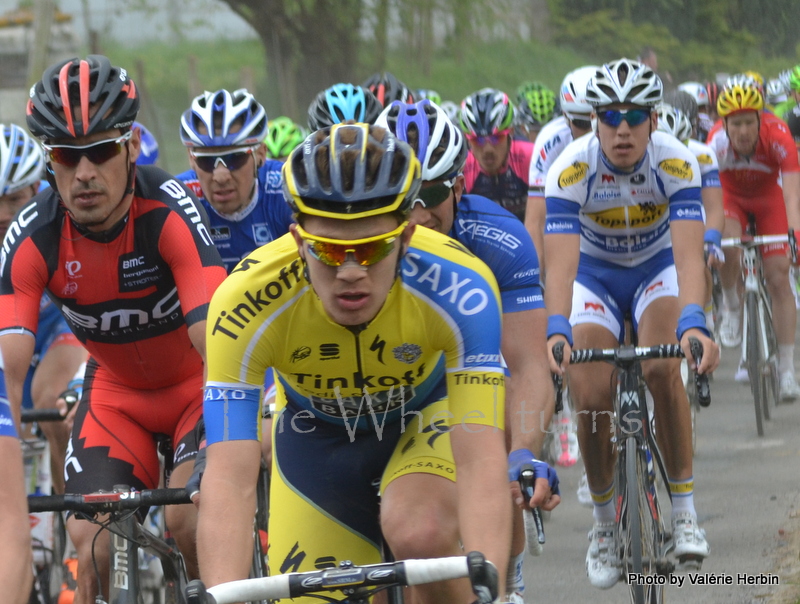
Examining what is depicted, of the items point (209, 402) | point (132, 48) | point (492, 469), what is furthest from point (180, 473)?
point (132, 48)

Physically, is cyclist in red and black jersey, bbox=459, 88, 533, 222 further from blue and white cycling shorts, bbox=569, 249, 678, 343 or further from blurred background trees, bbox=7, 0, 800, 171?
blurred background trees, bbox=7, 0, 800, 171

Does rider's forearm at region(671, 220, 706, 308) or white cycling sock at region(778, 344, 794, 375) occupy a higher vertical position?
rider's forearm at region(671, 220, 706, 308)

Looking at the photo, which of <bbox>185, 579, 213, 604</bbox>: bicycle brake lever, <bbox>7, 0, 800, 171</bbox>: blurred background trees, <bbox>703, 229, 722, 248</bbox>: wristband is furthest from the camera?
<bbox>7, 0, 800, 171</bbox>: blurred background trees

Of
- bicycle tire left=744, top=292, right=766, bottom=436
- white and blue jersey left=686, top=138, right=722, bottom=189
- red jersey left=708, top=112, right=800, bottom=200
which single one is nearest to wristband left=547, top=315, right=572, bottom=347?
white and blue jersey left=686, top=138, right=722, bottom=189

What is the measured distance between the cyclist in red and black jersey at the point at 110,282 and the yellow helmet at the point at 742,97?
6.82 meters

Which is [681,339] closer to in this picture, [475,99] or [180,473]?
[180,473]

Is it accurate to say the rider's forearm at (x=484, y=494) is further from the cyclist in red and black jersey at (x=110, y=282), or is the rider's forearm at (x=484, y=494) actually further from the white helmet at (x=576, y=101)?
the white helmet at (x=576, y=101)

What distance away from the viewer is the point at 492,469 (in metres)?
3.28

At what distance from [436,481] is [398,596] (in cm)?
41

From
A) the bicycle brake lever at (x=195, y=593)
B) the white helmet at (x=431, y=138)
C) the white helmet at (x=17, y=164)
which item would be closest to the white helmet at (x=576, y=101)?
the white helmet at (x=17, y=164)

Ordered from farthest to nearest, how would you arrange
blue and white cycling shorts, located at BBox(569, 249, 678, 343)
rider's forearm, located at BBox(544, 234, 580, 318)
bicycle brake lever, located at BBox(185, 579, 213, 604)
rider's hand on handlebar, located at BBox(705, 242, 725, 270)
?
rider's hand on handlebar, located at BBox(705, 242, 725, 270) → blue and white cycling shorts, located at BBox(569, 249, 678, 343) → rider's forearm, located at BBox(544, 234, 580, 318) → bicycle brake lever, located at BBox(185, 579, 213, 604)

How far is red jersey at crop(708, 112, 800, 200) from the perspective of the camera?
10628 mm

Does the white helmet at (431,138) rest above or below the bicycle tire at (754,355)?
above

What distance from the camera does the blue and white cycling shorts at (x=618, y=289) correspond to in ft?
20.1
